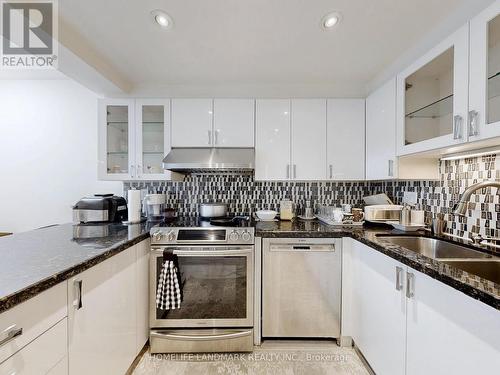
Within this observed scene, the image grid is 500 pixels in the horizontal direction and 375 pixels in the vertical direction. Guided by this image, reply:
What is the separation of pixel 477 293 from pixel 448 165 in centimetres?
131

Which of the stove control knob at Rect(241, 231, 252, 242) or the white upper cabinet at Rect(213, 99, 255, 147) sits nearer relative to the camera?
the stove control knob at Rect(241, 231, 252, 242)

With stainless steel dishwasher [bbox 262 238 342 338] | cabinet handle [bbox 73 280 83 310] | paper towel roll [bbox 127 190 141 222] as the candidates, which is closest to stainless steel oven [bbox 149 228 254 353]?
stainless steel dishwasher [bbox 262 238 342 338]

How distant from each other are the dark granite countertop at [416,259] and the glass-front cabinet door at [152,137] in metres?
1.16

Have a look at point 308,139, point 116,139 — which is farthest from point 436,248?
point 116,139

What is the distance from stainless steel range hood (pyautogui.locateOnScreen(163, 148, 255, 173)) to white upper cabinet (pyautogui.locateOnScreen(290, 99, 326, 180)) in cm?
45

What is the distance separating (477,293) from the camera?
0.79m

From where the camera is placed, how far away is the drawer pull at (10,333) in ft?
2.31

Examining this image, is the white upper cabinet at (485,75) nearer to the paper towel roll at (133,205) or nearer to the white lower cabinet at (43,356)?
the white lower cabinet at (43,356)

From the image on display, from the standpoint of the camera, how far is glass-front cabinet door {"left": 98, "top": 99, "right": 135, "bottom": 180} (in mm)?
2270

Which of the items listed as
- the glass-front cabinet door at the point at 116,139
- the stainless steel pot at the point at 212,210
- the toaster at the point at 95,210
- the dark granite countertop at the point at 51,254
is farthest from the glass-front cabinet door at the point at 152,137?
the dark granite countertop at the point at 51,254

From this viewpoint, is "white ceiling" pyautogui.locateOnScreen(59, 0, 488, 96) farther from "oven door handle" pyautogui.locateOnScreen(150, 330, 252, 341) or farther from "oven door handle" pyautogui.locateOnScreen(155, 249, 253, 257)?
"oven door handle" pyautogui.locateOnScreen(150, 330, 252, 341)

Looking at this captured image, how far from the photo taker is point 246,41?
1.61m

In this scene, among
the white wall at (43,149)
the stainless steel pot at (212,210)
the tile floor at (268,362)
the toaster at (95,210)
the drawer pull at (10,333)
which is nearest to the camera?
the drawer pull at (10,333)

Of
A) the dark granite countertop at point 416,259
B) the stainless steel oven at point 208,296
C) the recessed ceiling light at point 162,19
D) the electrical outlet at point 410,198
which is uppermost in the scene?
the recessed ceiling light at point 162,19
